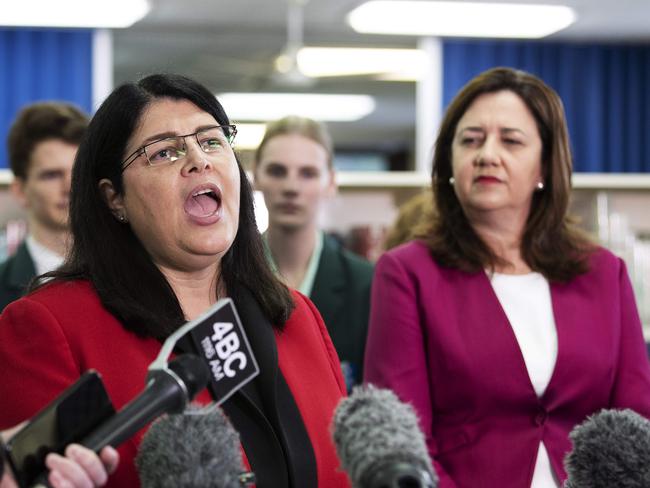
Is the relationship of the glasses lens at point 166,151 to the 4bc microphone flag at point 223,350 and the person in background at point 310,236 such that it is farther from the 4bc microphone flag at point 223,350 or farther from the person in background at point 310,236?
the person in background at point 310,236

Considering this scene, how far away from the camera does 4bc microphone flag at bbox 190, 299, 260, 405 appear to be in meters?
1.07

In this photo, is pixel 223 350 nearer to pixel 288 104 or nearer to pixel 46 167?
pixel 46 167

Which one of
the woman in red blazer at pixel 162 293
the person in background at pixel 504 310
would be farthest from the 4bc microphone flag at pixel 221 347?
the person in background at pixel 504 310

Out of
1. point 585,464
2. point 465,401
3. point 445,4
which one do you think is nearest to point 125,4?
point 445,4

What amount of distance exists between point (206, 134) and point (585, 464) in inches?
34.6

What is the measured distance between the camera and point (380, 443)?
0.96 m

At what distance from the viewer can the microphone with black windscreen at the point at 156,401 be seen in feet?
3.10

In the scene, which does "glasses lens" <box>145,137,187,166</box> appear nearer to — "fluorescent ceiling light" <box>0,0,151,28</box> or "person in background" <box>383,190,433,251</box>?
"person in background" <box>383,190,433,251</box>

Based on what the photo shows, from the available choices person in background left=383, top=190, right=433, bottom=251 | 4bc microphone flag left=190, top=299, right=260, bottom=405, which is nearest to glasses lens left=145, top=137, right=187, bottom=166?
4bc microphone flag left=190, top=299, right=260, bottom=405

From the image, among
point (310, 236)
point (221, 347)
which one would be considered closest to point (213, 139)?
point (221, 347)

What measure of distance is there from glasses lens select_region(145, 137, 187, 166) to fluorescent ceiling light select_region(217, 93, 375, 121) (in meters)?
6.61

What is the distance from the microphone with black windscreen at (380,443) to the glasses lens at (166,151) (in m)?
0.74

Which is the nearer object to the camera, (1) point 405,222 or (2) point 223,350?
(2) point 223,350

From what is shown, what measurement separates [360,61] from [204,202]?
230 inches
